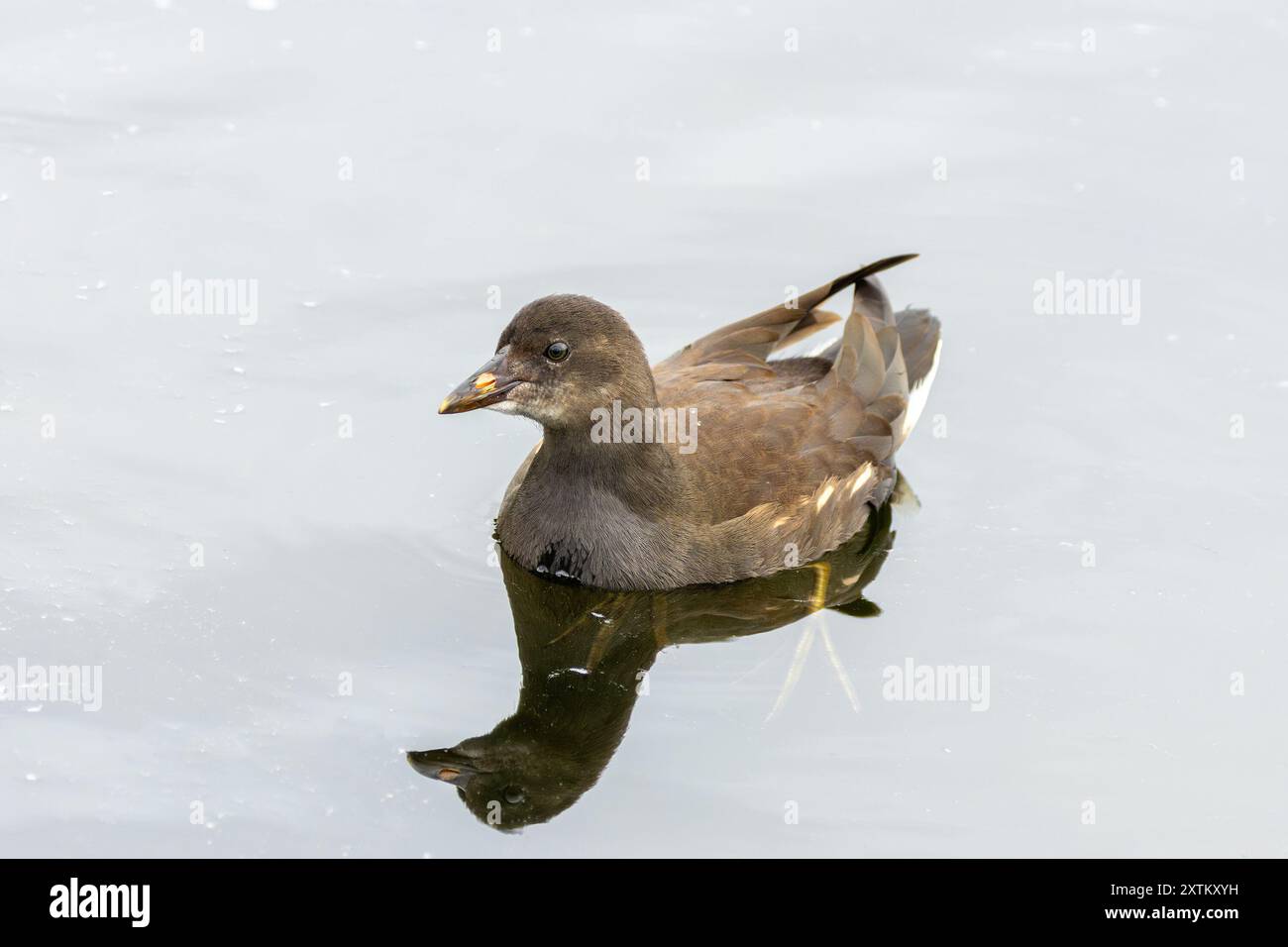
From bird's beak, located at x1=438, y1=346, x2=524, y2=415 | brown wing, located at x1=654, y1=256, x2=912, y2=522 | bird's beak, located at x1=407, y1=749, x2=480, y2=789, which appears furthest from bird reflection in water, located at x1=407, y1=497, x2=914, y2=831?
bird's beak, located at x1=438, y1=346, x2=524, y2=415

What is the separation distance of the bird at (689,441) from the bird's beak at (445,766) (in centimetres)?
141

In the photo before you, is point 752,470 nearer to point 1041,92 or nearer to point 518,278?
point 518,278

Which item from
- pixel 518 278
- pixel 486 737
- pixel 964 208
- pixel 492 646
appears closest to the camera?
pixel 486 737

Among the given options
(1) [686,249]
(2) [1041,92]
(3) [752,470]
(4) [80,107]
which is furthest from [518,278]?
(2) [1041,92]

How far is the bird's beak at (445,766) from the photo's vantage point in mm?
7113

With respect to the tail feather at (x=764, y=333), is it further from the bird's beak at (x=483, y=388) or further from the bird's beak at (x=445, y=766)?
the bird's beak at (x=445, y=766)

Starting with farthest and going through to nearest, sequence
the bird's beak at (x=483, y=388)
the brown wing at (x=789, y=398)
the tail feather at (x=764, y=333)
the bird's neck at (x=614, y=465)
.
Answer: the tail feather at (x=764, y=333)
the brown wing at (x=789, y=398)
the bird's neck at (x=614, y=465)
the bird's beak at (x=483, y=388)

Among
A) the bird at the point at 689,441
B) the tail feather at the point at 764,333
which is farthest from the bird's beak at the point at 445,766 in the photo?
the tail feather at the point at 764,333

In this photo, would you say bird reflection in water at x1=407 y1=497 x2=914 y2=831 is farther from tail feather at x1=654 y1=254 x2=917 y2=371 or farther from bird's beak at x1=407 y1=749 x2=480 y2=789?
tail feather at x1=654 y1=254 x2=917 y2=371

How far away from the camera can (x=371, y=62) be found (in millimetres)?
12031

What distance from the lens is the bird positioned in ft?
26.6

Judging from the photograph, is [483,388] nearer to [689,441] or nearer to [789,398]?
[689,441]

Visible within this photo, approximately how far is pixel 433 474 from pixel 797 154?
11.8 ft

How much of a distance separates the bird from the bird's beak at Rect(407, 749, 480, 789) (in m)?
1.41
